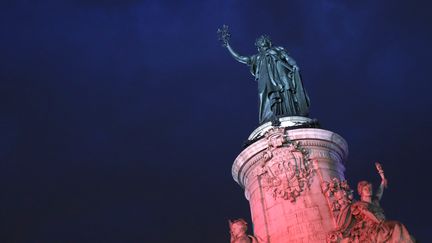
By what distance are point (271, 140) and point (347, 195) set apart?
7.11 feet

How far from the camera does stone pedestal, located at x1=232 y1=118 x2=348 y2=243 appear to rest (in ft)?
31.7

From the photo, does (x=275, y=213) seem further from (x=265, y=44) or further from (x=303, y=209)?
(x=265, y=44)

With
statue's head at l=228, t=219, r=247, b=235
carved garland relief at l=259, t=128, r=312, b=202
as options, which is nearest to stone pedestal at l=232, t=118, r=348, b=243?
carved garland relief at l=259, t=128, r=312, b=202

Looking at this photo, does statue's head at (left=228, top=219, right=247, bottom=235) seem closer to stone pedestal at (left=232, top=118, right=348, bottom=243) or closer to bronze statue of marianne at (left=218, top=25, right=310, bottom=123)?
stone pedestal at (left=232, top=118, right=348, bottom=243)

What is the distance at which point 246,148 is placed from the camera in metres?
11.3

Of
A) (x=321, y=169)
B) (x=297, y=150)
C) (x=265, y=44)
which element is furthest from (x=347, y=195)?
(x=265, y=44)

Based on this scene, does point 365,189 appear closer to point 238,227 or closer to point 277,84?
point 238,227

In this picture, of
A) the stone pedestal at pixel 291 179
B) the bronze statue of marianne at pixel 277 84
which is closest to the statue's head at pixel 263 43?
the bronze statue of marianne at pixel 277 84

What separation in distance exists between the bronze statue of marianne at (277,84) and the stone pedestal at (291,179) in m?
1.37

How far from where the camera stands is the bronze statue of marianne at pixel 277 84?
1288cm

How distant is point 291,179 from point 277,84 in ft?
13.0

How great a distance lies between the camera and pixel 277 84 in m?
13.3

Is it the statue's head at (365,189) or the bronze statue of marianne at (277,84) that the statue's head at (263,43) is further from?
the statue's head at (365,189)

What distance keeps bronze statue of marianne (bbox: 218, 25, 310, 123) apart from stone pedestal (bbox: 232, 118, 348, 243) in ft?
4.48
